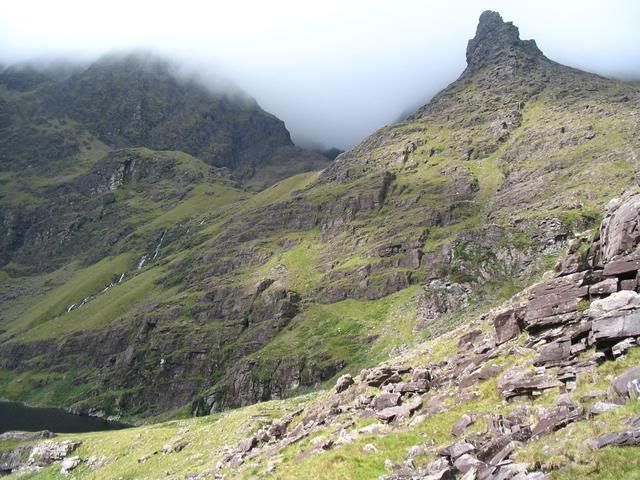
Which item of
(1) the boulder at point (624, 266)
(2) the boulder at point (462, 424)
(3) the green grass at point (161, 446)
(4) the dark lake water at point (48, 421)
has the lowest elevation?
(4) the dark lake water at point (48, 421)

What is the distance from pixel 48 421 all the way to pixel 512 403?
146681mm

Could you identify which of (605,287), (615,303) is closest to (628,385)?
(615,303)

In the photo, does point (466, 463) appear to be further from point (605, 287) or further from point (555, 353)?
point (605, 287)

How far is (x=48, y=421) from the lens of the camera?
13812 cm

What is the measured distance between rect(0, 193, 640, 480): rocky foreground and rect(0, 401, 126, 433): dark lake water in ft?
330

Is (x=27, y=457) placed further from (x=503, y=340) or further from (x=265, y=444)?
(x=503, y=340)

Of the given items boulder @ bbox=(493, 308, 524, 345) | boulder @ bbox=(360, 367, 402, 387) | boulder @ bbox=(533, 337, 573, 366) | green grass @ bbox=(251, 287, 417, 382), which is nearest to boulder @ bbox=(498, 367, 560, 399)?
boulder @ bbox=(533, 337, 573, 366)

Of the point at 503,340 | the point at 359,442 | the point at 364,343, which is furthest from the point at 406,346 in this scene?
the point at 359,442

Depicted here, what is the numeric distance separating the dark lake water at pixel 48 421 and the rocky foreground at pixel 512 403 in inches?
3956

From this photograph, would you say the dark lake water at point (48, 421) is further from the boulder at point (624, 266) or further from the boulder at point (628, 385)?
the boulder at point (628, 385)

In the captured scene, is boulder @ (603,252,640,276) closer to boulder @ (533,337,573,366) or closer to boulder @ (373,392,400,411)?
boulder @ (533,337,573,366)

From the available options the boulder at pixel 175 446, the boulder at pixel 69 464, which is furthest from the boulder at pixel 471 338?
the boulder at pixel 69 464

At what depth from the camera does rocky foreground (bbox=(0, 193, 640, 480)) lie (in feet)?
50.4

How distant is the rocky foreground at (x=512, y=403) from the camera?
15.4 metres
